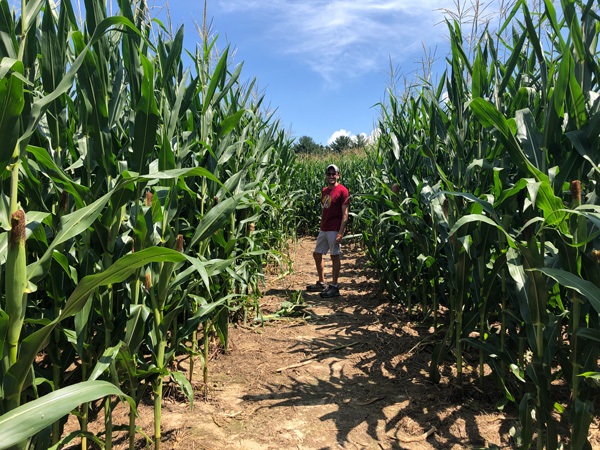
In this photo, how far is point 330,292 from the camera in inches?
205

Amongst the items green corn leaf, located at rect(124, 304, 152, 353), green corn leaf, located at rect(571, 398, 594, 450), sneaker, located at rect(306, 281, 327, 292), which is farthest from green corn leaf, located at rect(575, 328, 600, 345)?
sneaker, located at rect(306, 281, 327, 292)

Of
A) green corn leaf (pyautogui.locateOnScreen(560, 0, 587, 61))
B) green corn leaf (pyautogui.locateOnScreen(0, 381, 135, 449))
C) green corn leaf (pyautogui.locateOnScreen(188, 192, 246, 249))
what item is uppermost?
green corn leaf (pyautogui.locateOnScreen(560, 0, 587, 61))

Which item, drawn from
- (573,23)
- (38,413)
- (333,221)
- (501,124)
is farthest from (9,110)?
(333,221)

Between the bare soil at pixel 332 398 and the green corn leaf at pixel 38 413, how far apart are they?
4.54 feet

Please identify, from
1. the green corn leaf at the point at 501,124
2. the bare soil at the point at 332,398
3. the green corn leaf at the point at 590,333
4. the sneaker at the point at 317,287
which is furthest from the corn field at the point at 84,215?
the sneaker at the point at 317,287

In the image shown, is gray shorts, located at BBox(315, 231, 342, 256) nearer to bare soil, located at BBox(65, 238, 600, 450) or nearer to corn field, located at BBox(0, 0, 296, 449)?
bare soil, located at BBox(65, 238, 600, 450)

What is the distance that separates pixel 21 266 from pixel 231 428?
178 cm

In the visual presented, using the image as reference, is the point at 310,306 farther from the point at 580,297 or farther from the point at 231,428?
the point at 580,297

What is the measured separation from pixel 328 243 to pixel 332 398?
3.12 m

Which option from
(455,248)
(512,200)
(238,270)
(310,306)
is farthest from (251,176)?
(512,200)

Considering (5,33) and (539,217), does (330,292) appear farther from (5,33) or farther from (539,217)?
(5,33)

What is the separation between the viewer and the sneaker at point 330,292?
5184 mm

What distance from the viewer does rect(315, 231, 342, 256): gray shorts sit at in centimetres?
545

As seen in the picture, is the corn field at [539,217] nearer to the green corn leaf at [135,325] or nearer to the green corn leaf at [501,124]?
the green corn leaf at [501,124]
